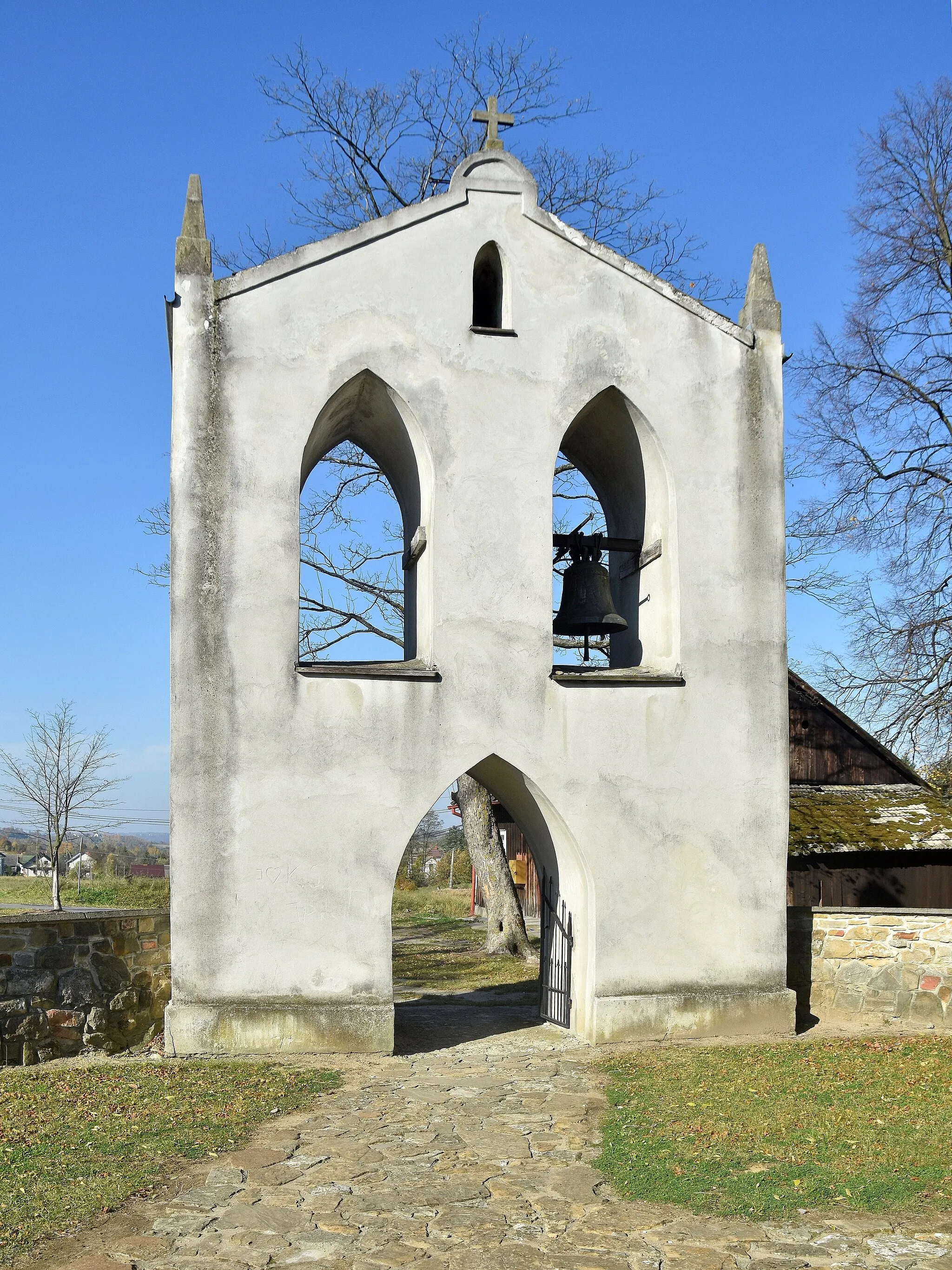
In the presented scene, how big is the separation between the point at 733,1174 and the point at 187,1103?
13.1ft

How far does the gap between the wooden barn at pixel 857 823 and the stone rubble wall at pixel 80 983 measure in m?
9.22

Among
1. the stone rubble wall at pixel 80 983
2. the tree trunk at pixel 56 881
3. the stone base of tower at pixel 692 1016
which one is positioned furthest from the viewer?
the tree trunk at pixel 56 881

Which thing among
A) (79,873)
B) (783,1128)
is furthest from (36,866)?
(783,1128)

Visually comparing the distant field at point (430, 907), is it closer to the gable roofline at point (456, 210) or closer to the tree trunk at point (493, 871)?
the tree trunk at point (493, 871)

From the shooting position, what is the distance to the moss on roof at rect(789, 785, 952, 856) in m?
18.1

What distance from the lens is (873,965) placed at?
12.7 metres

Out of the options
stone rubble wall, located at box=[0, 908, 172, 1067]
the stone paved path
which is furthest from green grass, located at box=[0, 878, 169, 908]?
the stone paved path

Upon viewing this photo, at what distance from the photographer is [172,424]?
11047 millimetres

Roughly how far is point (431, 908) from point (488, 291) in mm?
26730

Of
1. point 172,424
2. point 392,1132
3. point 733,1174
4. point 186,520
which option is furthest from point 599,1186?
point 172,424

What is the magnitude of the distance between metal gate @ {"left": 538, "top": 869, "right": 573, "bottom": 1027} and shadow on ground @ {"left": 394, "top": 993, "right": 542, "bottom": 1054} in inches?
13.5

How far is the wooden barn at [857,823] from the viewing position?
18297mm

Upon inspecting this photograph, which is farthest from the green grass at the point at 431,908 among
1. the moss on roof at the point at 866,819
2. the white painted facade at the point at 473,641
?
the white painted facade at the point at 473,641

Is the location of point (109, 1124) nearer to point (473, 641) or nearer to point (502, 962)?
point (473, 641)
